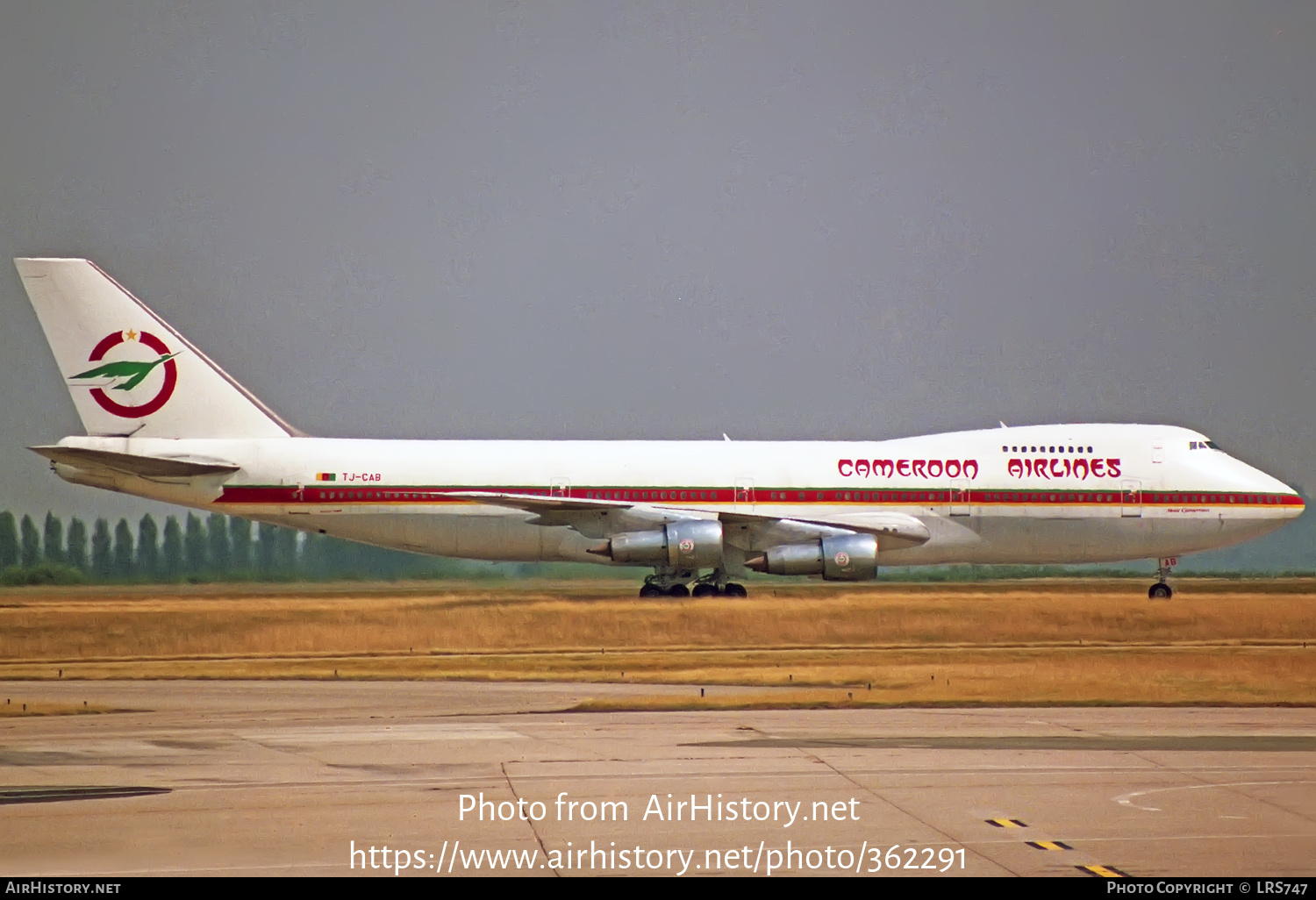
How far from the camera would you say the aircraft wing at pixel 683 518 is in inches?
1362

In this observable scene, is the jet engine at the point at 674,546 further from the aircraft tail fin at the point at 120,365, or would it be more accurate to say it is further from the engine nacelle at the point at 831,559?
the aircraft tail fin at the point at 120,365

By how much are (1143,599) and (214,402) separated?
21820 mm

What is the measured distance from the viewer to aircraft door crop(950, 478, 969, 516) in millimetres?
36250

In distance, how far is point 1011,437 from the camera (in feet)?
122

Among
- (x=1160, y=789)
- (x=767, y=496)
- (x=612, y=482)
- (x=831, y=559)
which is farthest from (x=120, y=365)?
(x=1160, y=789)

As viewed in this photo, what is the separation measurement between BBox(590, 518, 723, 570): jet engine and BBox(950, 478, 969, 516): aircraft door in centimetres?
589

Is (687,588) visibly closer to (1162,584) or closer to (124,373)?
(1162,584)

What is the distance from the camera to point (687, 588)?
1435 inches

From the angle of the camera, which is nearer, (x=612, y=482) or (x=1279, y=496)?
(x=612, y=482)

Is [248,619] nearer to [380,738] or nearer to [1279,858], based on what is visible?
[380,738]

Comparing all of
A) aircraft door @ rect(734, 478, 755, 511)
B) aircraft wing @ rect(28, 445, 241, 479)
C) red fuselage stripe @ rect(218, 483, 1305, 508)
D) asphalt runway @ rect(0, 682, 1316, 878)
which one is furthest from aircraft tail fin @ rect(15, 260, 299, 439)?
asphalt runway @ rect(0, 682, 1316, 878)

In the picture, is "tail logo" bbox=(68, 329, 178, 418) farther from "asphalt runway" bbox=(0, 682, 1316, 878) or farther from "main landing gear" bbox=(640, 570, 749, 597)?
"asphalt runway" bbox=(0, 682, 1316, 878)

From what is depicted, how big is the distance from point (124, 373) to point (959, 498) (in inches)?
773
